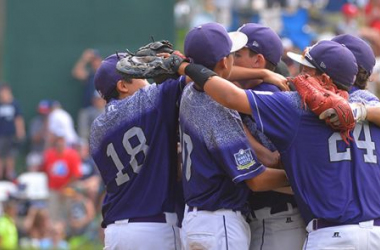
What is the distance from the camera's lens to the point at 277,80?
649 centimetres

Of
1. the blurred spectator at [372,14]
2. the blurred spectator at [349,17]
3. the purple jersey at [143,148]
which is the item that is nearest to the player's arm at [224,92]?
the purple jersey at [143,148]

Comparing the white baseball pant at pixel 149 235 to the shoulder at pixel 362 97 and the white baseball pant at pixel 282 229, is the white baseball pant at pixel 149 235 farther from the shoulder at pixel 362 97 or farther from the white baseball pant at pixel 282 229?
the shoulder at pixel 362 97

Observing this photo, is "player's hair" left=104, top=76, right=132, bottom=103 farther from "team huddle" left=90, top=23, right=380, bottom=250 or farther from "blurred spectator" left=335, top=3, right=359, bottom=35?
"blurred spectator" left=335, top=3, right=359, bottom=35

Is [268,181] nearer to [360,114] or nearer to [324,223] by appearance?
[324,223]

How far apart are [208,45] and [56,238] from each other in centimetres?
991

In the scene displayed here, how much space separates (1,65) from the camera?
19.9 m

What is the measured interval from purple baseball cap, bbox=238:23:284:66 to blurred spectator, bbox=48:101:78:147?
38.1ft

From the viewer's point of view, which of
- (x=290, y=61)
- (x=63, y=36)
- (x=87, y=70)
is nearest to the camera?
(x=290, y=61)

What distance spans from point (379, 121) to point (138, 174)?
168 cm

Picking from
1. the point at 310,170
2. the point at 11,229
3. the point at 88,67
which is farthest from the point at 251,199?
the point at 88,67

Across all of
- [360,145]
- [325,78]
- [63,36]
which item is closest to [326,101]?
[325,78]

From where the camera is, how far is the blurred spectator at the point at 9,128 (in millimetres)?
18766

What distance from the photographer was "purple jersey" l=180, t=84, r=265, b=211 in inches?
241

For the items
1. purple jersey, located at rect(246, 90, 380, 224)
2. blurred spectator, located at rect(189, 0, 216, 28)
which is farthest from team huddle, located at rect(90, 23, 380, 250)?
blurred spectator, located at rect(189, 0, 216, 28)
